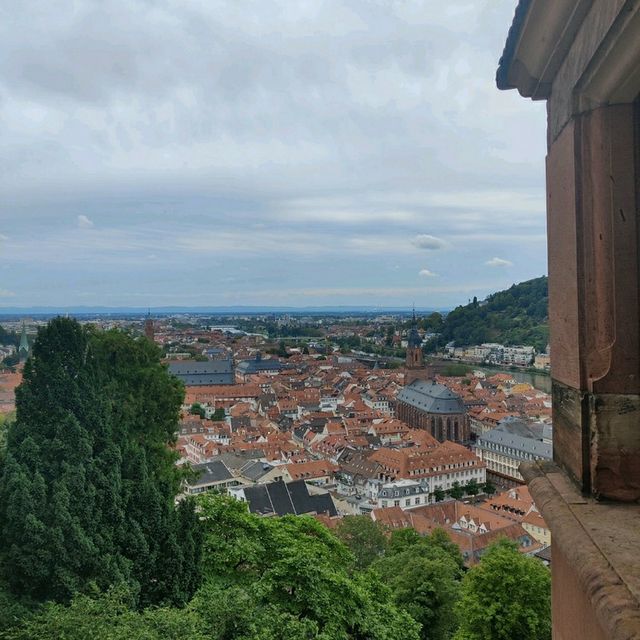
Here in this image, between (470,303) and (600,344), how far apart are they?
159174mm

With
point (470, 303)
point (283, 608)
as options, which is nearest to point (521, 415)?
point (283, 608)

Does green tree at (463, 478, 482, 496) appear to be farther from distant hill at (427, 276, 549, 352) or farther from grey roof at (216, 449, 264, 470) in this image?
distant hill at (427, 276, 549, 352)

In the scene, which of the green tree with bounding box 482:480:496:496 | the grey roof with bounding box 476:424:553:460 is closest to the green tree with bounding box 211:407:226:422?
the grey roof with bounding box 476:424:553:460

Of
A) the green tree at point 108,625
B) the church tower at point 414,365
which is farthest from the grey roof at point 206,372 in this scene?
the green tree at point 108,625

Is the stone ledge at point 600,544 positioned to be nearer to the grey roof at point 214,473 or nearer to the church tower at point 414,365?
the grey roof at point 214,473

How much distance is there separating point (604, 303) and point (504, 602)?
16969 mm

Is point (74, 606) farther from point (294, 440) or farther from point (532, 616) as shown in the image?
point (294, 440)

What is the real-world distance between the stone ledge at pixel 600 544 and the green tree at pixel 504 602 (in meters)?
16.0

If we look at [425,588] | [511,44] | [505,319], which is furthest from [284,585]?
[505,319]

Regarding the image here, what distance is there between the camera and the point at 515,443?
167ft

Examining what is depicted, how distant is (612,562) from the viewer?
1.80 metres

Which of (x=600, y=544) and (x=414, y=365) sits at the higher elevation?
(x=600, y=544)

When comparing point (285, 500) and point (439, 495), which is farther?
point (439, 495)

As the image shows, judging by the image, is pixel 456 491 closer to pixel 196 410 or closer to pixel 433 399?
pixel 433 399
